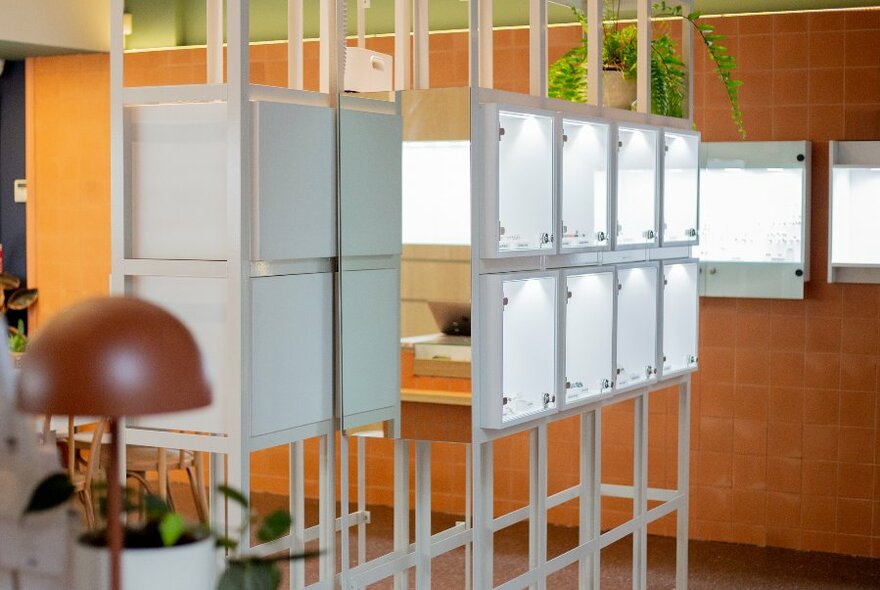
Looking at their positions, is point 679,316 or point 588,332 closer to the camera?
point 588,332

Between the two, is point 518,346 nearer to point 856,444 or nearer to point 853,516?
point 856,444

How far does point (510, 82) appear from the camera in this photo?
6789mm

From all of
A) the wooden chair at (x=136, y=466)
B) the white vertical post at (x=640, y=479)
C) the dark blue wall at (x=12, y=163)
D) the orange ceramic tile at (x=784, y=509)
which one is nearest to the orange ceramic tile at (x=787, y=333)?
the orange ceramic tile at (x=784, y=509)

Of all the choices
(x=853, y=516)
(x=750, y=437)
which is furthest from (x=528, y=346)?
(x=853, y=516)

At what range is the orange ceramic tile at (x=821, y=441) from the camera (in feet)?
20.3

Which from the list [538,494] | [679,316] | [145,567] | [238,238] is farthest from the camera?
[679,316]

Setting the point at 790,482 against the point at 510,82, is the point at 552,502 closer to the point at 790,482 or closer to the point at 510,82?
the point at 790,482

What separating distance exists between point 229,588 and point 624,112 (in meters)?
3.81

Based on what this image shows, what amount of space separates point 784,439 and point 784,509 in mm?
357

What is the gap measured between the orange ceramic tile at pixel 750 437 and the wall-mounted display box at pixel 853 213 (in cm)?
84

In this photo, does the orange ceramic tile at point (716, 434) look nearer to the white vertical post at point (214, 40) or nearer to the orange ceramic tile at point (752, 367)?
the orange ceramic tile at point (752, 367)

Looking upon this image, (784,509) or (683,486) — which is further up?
(683,486)

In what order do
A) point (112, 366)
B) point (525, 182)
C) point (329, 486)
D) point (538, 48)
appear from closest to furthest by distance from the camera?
point (112, 366), point (329, 486), point (525, 182), point (538, 48)

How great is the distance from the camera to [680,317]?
5.26 meters
